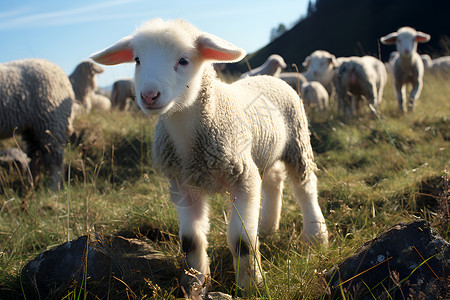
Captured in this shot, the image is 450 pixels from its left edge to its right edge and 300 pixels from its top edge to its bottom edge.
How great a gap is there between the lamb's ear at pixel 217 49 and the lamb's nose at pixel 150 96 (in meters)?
0.46

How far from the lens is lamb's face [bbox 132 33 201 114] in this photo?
1.98m

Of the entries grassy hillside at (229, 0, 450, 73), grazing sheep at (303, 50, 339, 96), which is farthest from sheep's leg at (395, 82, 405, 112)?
grassy hillside at (229, 0, 450, 73)

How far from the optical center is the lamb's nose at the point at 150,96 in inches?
76.5

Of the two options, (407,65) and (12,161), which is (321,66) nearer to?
(407,65)

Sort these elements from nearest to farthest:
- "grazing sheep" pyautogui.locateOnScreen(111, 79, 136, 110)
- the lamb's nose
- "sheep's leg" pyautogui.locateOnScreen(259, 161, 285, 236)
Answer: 1. the lamb's nose
2. "sheep's leg" pyautogui.locateOnScreen(259, 161, 285, 236)
3. "grazing sheep" pyautogui.locateOnScreen(111, 79, 136, 110)

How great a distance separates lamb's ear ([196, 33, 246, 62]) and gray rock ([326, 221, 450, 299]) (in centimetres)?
123

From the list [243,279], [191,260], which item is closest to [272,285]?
[243,279]

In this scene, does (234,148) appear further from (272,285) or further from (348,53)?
(348,53)

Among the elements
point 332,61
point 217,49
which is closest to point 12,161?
point 217,49

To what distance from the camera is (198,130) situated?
7.59ft

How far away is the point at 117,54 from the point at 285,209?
1.98 metres

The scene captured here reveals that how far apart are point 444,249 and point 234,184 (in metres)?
1.13

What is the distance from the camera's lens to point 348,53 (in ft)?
124

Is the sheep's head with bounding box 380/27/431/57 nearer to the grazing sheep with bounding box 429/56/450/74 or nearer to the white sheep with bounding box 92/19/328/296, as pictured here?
the white sheep with bounding box 92/19/328/296
